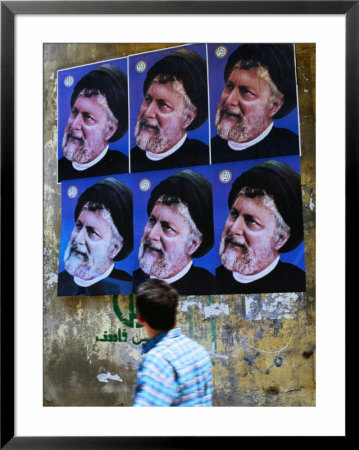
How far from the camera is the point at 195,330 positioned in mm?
3268

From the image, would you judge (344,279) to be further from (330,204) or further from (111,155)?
(111,155)

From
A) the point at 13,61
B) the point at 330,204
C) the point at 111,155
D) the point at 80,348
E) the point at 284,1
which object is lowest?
the point at 80,348

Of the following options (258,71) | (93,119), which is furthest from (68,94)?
(258,71)

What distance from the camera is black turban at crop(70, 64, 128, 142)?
3.21 metres

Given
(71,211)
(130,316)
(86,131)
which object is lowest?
(130,316)

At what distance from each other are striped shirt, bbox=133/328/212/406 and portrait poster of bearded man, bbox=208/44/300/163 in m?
1.32

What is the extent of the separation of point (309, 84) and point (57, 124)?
1506 millimetres

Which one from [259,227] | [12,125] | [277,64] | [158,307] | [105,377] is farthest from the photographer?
[105,377]

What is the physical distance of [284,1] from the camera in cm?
230

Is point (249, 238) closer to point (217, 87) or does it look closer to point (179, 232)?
point (179, 232)

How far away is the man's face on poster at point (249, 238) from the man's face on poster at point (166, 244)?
0.67 feet

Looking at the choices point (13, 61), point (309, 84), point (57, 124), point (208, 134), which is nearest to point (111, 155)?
point (57, 124)

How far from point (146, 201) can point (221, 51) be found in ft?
3.26

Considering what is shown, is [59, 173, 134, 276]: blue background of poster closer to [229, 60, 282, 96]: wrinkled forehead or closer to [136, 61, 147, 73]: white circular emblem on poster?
[136, 61, 147, 73]: white circular emblem on poster
